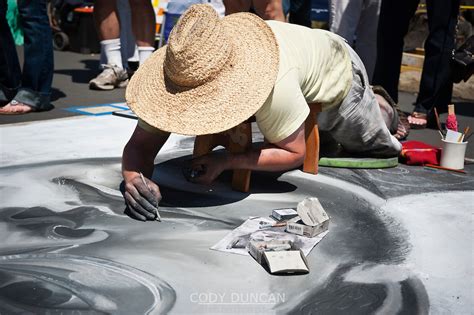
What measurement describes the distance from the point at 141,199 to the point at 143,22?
9.19ft

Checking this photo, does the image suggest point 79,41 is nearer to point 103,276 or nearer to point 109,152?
point 109,152

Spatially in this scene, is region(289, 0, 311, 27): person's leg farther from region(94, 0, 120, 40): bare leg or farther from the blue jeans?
the blue jeans

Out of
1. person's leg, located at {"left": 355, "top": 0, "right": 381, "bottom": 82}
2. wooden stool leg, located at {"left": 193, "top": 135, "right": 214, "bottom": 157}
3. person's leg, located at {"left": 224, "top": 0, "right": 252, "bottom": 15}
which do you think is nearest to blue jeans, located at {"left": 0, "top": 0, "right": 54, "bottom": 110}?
person's leg, located at {"left": 224, "top": 0, "right": 252, "bottom": 15}

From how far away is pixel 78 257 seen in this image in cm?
211

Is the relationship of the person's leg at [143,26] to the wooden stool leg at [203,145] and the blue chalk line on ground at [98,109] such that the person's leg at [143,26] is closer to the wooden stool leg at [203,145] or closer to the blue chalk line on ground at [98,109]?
the blue chalk line on ground at [98,109]

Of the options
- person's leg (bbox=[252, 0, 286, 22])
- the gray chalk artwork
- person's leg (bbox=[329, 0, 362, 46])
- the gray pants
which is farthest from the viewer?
person's leg (bbox=[329, 0, 362, 46])

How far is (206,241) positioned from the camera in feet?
7.43

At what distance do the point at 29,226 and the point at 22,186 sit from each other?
18.4 inches

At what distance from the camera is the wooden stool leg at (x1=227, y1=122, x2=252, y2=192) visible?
268 cm

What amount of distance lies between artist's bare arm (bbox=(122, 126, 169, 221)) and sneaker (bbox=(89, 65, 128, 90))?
265cm

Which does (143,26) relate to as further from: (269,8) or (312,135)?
(312,135)

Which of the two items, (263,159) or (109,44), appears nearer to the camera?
(263,159)

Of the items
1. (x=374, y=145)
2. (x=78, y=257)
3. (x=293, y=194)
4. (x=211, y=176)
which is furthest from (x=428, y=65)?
(x=78, y=257)

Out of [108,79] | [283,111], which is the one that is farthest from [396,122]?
[108,79]
